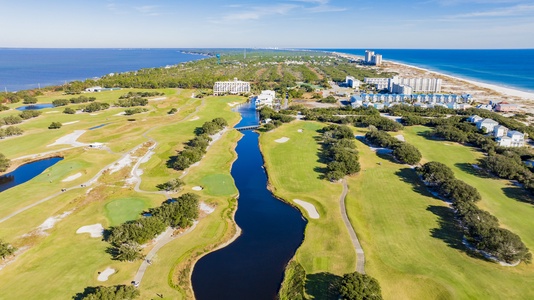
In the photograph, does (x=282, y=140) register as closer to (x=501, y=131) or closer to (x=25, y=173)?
(x=501, y=131)

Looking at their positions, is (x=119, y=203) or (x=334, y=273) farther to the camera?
(x=119, y=203)

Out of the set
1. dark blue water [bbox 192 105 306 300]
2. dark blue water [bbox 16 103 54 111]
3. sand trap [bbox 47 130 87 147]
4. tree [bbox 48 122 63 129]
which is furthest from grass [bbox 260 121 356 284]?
dark blue water [bbox 16 103 54 111]

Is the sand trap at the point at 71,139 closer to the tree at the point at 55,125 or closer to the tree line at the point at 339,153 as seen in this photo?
the tree at the point at 55,125

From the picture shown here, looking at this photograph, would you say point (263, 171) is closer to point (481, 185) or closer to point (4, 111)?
point (481, 185)

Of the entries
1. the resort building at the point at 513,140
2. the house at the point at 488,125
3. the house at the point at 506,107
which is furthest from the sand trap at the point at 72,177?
the house at the point at 506,107

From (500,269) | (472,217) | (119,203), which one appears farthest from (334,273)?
(119,203)

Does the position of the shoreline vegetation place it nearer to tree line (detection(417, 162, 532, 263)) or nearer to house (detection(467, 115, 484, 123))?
tree line (detection(417, 162, 532, 263))
